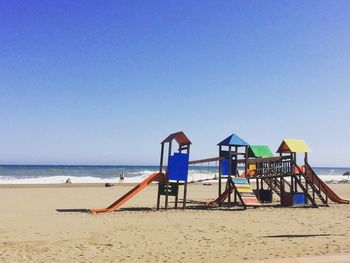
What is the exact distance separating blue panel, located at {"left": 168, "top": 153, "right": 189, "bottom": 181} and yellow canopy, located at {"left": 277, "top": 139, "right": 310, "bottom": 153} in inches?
270

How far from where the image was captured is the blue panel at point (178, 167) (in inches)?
728

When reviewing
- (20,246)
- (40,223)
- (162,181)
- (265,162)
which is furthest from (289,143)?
(20,246)

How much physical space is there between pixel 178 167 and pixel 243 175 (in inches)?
192

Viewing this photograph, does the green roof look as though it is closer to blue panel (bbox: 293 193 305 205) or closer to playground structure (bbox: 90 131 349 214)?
playground structure (bbox: 90 131 349 214)

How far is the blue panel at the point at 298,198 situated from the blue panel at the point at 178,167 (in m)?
6.34

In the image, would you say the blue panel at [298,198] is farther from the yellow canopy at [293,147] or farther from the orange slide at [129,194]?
the orange slide at [129,194]

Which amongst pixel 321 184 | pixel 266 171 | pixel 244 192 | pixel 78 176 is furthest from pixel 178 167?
pixel 78 176

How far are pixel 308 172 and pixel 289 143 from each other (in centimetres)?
207

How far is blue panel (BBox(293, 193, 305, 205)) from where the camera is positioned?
21016 millimetres

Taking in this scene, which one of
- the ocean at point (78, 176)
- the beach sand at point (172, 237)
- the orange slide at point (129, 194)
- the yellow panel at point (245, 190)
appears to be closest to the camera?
the beach sand at point (172, 237)

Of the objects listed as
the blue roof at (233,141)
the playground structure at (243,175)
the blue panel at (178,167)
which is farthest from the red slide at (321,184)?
the blue panel at (178,167)

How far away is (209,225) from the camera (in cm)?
1326

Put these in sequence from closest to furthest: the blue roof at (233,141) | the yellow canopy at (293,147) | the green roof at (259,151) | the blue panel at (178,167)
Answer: the blue panel at (178,167) < the blue roof at (233,141) < the yellow canopy at (293,147) < the green roof at (259,151)

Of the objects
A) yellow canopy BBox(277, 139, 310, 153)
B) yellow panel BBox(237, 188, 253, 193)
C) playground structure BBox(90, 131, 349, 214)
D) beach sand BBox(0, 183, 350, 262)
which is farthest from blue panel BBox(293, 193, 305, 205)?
beach sand BBox(0, 183, 350, 262)
